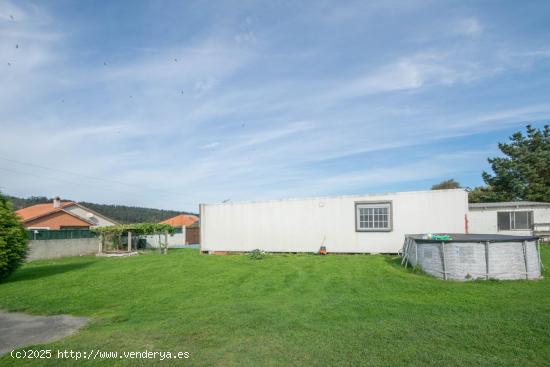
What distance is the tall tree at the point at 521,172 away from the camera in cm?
3161

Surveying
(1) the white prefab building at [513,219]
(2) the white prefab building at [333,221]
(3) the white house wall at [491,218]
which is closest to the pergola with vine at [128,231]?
(2) the white prefab building at [333,221]

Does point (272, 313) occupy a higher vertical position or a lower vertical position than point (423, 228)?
lower

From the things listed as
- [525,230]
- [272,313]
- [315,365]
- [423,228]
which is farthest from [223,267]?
[525,230]

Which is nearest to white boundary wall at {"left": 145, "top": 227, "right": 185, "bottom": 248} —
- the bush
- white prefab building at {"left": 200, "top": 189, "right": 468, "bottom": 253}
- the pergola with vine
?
the pergola with vine

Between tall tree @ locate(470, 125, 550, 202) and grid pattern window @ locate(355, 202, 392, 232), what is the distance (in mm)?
21057

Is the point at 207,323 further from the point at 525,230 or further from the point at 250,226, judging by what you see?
the point at 525,230

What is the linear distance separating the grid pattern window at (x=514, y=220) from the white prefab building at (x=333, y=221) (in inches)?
218

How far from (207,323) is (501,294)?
6.33m

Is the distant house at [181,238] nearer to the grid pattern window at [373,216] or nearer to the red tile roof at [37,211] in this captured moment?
the red tile roof at [37,211]

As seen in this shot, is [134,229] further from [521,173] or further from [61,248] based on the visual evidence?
[521,173]

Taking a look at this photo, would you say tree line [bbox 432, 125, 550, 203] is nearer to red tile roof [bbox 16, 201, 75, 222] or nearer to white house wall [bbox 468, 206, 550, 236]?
white house wall [bbox 468, 206, 550, 236]

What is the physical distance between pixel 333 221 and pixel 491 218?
9016 millimetres

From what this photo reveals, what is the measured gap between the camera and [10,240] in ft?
40.2

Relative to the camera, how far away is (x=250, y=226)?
20.4 metres
